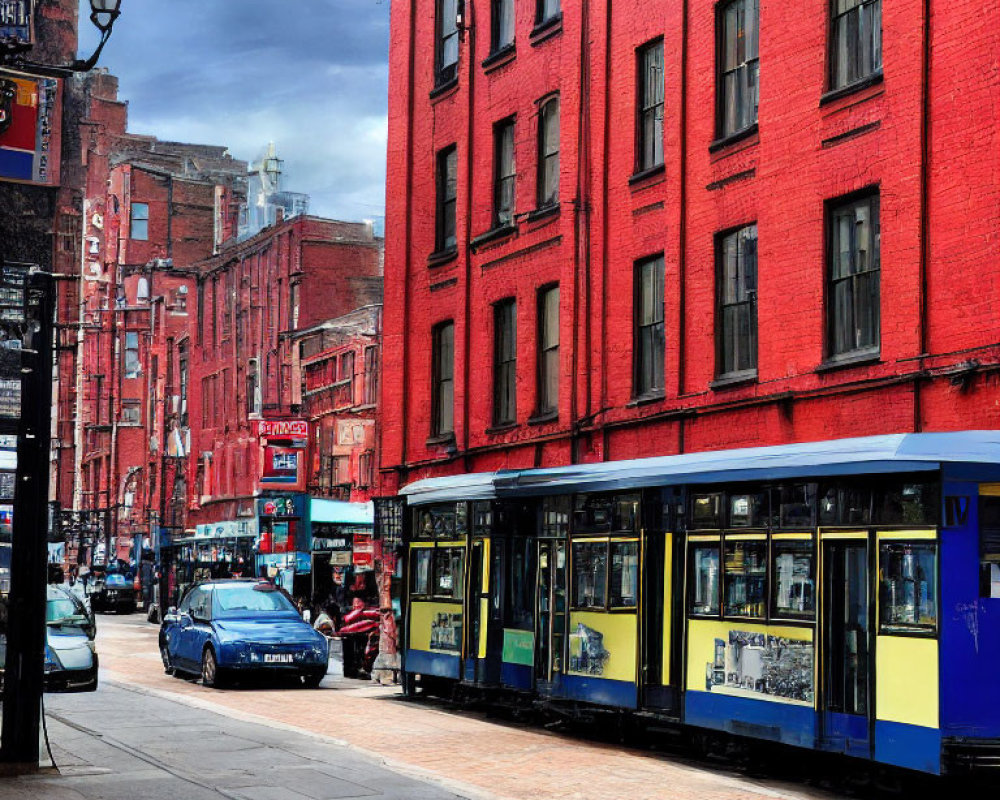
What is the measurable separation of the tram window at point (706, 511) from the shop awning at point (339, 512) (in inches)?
1453

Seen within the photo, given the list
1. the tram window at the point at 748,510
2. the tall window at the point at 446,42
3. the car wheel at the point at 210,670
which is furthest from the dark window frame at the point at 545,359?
the tram window at the point at 748,510

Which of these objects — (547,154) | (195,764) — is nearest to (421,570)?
(547,154)

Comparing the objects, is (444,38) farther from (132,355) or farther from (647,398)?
(132,355)

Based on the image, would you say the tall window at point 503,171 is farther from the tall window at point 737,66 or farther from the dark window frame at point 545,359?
the tall window at point 737,66

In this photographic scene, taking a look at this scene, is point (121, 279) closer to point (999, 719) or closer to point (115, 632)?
point (115, 632)

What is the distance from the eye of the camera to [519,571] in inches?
888

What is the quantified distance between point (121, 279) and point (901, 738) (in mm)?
78203

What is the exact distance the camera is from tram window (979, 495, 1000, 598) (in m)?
14.3

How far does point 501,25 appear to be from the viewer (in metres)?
31.7

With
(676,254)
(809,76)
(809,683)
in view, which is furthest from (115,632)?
(809,683)

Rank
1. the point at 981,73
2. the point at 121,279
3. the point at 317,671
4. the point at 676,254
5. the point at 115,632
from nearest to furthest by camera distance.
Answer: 1. the point at 981,73
2. the point at 676,254
3. the point at 317,671
4. the point at 115,632
5. the point at 121,279

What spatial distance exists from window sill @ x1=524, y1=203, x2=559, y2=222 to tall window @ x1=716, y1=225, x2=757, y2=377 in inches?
201

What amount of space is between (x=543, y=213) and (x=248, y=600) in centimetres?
798

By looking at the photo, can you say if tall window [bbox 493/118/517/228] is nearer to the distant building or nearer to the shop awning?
the shop awning
